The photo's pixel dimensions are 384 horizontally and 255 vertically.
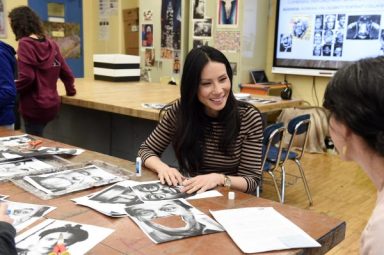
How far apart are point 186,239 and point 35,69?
229 cm

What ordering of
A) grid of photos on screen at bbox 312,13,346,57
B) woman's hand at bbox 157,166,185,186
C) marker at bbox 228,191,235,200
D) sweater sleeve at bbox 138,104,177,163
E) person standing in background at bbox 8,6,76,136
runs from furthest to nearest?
grid of photos on screen at bbox 312,13,346,57 < person standing in background at bbox 8,6,76,136 < sweater sleeve at bbox 138,104,177,163 < woman's hand at bbox 157,166,185,186 < marker at bbox 228,191,235,200

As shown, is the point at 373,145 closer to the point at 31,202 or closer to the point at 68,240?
the point at 68,240

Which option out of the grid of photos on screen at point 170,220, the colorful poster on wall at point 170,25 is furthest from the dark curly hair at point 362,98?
the colorful poster on wall at point 170,25

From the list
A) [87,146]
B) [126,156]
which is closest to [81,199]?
[126,156]

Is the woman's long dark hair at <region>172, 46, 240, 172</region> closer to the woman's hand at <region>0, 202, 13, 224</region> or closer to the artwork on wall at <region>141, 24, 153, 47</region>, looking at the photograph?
the woman's hand at <region>0, 202, 13, 224</region>

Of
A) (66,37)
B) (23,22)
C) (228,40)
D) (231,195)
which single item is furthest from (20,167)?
(66,37)

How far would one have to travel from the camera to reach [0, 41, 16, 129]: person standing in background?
8.34 feet

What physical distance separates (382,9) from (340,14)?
17.0 inches

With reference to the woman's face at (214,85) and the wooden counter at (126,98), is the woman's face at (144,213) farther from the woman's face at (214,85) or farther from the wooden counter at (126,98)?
the wooden counter at (126,98)

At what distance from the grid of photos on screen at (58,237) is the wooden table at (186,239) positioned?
3 cm

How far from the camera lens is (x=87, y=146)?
3.67 meters

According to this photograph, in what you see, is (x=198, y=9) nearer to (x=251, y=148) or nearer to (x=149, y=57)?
(x=149, y=57)

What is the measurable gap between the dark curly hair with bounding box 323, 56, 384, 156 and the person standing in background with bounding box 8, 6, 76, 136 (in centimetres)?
251

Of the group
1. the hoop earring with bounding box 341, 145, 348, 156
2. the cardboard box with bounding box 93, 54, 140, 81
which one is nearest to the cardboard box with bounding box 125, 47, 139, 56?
the cardboard box with bounding box 93, 54, 140, 81
